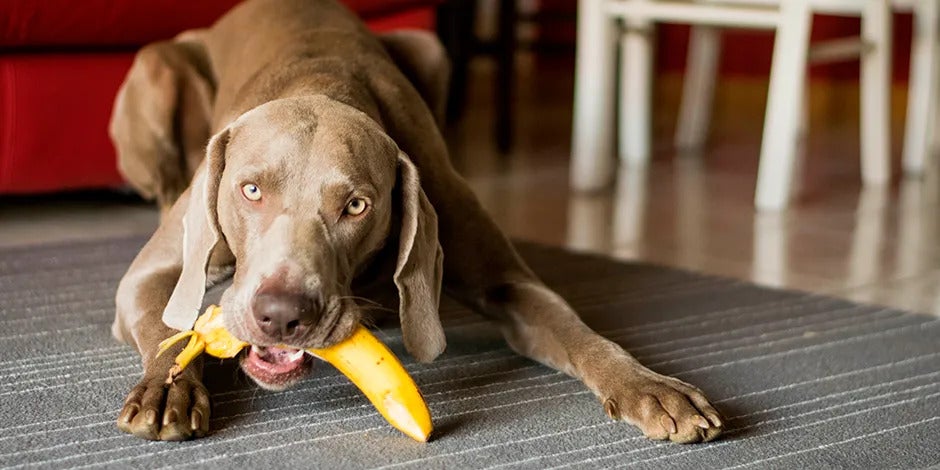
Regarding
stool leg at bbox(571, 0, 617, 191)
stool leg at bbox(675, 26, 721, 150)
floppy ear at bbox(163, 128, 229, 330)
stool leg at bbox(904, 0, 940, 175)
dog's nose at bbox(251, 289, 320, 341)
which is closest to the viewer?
dog's nose at bbox(251, 289, 320, 341)

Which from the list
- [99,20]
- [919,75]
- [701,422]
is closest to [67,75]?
[99,20]

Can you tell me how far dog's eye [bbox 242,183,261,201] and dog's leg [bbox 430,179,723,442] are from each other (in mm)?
509

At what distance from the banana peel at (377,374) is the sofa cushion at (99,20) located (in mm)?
1685

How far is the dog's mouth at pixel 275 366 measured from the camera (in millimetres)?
1834

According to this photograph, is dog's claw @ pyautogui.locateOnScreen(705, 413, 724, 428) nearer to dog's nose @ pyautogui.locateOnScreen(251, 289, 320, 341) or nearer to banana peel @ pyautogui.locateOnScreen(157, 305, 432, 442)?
banana peel @ pyautogui.locateOnScreen(157, 305, 432, 442)

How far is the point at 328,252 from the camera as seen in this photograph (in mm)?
1801

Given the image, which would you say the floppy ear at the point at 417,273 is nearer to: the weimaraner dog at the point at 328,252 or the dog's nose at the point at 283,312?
the weimaraner dog at the point at 328,252

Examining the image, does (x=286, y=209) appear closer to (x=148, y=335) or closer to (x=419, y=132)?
(x=148, y=335)

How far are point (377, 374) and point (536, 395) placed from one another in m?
0.33

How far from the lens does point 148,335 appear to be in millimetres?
2051

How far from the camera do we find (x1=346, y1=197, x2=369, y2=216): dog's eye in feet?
6.14

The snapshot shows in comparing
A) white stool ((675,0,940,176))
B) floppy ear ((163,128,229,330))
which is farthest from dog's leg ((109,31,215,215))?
white stool ((675,0,940,176))

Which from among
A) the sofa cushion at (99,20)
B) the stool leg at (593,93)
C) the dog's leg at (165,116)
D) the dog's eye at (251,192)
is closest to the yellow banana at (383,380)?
the dog's eye at (251,192)

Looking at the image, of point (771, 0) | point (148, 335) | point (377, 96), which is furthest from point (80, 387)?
point (771, 0)
